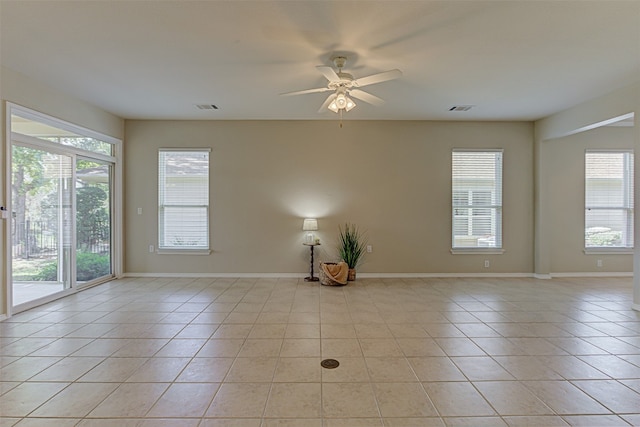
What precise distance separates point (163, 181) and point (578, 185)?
776 centimetres

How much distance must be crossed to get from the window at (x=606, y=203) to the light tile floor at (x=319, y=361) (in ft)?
6.02

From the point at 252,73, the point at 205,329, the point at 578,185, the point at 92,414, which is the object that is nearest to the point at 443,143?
the point at 578,185

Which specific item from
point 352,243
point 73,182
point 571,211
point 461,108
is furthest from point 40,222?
point 571,211

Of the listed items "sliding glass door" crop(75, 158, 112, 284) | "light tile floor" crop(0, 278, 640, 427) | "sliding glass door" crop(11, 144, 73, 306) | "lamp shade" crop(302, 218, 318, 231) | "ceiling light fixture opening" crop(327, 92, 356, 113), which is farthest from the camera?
"lamp shade" crop(302, 218, 318, 231)

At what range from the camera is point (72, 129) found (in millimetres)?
4406

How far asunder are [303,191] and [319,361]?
3.48 m

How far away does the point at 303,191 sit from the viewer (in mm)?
5547

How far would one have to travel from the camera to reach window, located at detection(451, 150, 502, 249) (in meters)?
5.60

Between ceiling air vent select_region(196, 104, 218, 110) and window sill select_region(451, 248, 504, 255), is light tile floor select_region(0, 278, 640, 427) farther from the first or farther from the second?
ceiling air vent select_region(196, 104, 218, 110)

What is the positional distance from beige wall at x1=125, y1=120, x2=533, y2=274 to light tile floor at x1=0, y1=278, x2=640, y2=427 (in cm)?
129

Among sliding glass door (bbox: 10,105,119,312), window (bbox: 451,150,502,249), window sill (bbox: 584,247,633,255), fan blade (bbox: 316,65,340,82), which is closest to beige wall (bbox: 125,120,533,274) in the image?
window (bbox: 451,150,502,249)

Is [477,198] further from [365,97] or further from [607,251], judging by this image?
[365,97]

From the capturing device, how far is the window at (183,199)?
555 cm

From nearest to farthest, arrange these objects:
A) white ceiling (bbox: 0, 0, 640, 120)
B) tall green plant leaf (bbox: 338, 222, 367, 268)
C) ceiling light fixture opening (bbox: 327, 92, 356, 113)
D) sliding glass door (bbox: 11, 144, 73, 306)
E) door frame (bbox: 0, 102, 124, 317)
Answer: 1. white ceiling (bbox: 0, 0, 640, 120)
2. ceiling light fixture opening (bbox: 327, 92, 356, 113)
3. door frame (bbox: 0, 102, 124, 317)
4. sliding glass door (bbox: 11, 144, 73, 306)
5. tall green plant leaf (bbox: 338, 222, 367, 268)
